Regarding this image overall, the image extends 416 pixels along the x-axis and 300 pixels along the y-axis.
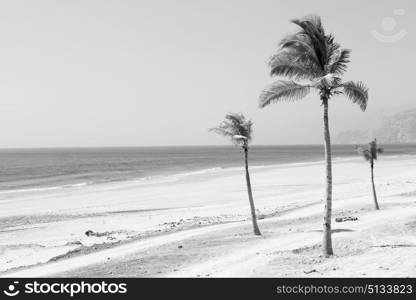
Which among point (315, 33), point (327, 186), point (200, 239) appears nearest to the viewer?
point (315, 33)

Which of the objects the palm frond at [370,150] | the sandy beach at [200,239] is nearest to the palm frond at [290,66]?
the sandy beach at [200,239]

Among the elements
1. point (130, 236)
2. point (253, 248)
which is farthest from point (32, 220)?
point (253, 248)

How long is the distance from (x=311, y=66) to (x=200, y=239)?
11374mm

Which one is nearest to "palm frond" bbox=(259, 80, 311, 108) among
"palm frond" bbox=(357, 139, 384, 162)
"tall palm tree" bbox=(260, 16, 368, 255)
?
"tall palm tree" bbox=(260, 16, 368, 255)

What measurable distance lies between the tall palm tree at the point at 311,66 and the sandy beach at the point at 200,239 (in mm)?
3098

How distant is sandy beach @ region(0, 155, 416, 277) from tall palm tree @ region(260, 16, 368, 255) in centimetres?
310

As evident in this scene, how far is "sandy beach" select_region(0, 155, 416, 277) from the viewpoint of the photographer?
16641 millimetres

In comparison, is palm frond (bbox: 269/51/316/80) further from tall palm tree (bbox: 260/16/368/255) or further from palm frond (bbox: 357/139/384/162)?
palm frond (bbox: 357/139/384/162)

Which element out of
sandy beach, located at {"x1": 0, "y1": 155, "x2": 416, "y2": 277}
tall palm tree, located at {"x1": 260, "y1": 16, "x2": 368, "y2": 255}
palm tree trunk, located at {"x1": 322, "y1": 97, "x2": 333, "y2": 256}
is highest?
tall palm tree, located at {"x1": 260, "y1": 16, "x2": 368, "y2": 255}

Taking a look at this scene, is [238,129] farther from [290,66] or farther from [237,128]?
[290,66]

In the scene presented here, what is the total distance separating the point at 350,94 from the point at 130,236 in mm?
16904

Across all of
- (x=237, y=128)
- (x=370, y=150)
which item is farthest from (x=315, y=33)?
(x=370, y=150)

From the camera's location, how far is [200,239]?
23.7 meters

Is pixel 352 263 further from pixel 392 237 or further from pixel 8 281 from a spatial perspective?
pixel 8 281
